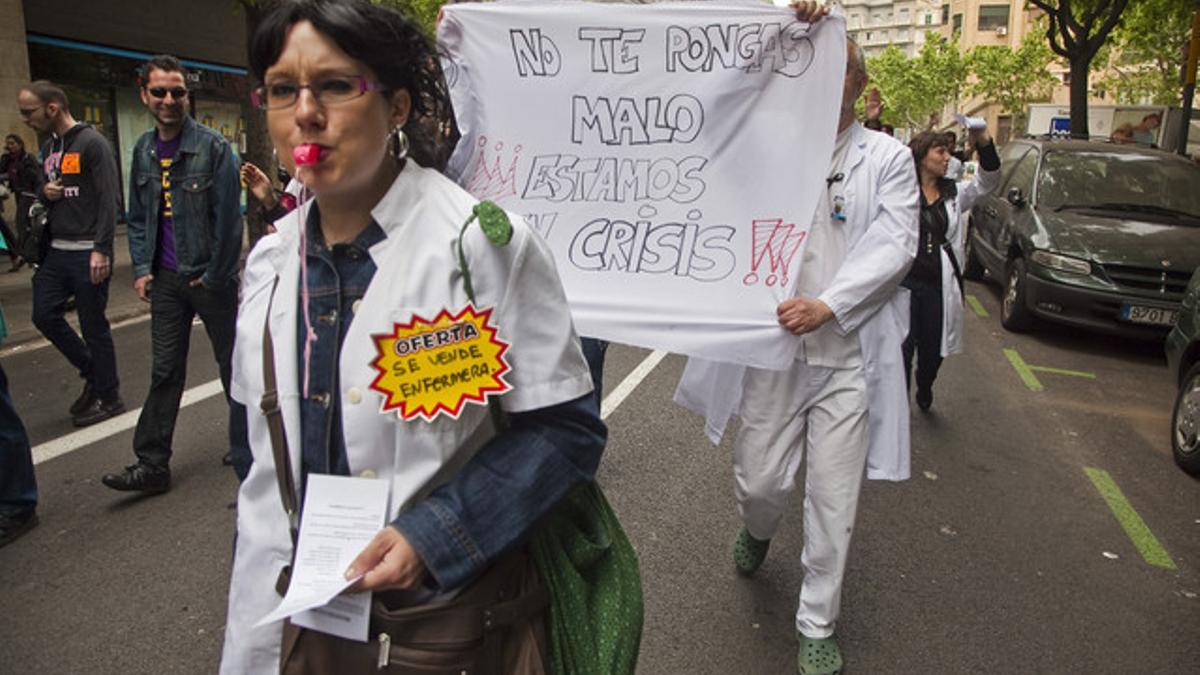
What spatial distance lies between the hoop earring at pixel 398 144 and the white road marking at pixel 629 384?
420 centimetres

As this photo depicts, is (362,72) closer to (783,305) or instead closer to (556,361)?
(556,361)

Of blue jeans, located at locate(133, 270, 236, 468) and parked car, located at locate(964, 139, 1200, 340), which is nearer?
blue jeans, located at locate(133, 270, 236, 468)

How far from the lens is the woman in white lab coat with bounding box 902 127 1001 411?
5.89m

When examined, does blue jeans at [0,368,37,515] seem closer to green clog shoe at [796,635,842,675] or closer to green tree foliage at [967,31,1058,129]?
green clog shoe at [796,635,842,675]

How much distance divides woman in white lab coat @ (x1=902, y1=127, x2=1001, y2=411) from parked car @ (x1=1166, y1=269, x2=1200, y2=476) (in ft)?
4.15

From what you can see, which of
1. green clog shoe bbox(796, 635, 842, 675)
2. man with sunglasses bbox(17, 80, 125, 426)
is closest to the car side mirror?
green clog shoe bbox(796, 635, 842, 675)

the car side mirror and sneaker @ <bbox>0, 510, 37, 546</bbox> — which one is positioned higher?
the car side mirror

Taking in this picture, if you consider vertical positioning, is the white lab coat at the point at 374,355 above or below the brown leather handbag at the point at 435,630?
above

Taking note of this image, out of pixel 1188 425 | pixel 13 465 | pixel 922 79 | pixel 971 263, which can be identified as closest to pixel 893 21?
pixel 922 79

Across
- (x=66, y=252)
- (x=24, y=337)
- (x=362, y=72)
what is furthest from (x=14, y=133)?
(x=362, y=72)

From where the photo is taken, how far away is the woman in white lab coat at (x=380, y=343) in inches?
54.2

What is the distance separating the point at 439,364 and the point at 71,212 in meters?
→ 4.98

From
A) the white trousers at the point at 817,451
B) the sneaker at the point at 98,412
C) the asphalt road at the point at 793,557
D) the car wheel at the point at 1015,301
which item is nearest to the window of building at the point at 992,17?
the car wheel at the point at 1015,301

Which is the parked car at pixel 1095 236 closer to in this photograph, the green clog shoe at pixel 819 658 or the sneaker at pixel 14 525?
the green clog shoe at pixel 819 658
